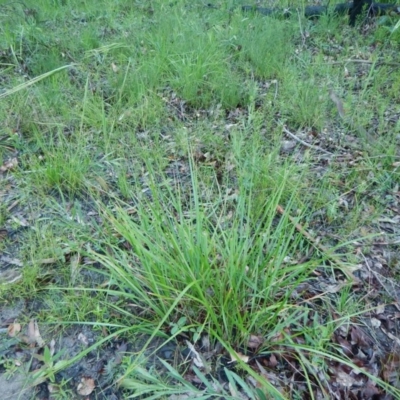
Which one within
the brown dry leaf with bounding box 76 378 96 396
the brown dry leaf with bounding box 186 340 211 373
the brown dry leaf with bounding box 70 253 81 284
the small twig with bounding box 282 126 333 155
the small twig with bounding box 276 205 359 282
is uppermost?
the small twig with bounding box 282 126 333 155

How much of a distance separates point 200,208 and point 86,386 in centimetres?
110

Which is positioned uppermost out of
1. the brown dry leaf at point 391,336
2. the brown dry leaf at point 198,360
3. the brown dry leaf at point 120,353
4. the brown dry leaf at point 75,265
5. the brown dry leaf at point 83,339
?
the brown dry leaf at point 391,336

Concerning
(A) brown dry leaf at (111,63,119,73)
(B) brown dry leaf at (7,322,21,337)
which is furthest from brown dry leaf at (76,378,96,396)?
(A) brown dry leaf at (111,63,119,73)

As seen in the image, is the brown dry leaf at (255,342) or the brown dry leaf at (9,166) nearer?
the brown dry leaf at (255,342)

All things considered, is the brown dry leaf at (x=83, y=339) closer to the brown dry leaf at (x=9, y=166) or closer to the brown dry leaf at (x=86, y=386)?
the brown dry leaf at (x=86, y=386)

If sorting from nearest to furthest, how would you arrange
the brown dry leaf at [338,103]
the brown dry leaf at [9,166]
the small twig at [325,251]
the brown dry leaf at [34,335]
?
the brown dry leaf at [34,335], the small twig at [325,251], the brown dry leaf at [9,166], the brown dry leaf at [338,103]

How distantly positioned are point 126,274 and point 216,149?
4.95ft

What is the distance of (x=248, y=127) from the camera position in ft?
10.3

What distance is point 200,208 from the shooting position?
232cm

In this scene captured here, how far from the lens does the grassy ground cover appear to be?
1.75 metres

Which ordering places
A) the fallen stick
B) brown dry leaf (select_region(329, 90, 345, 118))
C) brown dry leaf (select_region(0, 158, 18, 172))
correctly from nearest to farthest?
brown dry leaf (select_region(0, 158, 18, 172)) → brown dry leaf (select_region(329, 90, 345, 118)) → the fallen stick

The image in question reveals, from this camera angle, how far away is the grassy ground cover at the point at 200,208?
1.75 meters

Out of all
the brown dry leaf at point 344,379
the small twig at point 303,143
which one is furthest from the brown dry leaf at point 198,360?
the small twig at point 303,143

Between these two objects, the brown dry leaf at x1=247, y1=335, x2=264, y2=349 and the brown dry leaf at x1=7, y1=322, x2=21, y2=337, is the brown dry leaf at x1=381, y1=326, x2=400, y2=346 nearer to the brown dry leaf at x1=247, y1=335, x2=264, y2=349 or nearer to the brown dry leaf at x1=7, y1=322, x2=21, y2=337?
the brown dry leaf at x1=247, y1=335, x2=264, y2=349
